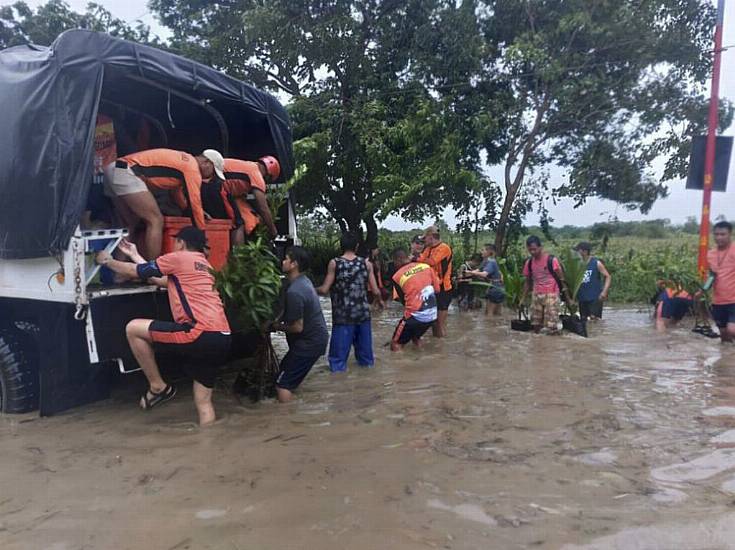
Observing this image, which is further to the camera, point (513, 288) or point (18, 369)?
point (513, 288)

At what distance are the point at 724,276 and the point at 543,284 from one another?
2000mm

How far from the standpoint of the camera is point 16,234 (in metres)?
4.12

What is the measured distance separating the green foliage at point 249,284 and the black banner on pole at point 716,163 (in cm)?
684

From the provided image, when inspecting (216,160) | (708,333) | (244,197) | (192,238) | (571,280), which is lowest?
(708,333)

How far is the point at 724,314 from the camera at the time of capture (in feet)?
22.1

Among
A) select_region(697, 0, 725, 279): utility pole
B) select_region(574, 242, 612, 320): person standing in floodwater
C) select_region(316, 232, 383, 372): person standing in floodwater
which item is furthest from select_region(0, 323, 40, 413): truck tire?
select_region(697, 0, 725, 279): utility pole

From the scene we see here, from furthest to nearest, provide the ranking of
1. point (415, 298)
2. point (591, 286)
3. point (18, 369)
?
point (591, 286), point (415, 298), point (18, 369)

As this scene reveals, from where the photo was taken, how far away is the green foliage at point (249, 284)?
442 cm

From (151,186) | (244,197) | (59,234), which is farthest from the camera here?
(244,197)

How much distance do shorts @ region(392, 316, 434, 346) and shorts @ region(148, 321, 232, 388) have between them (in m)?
2.89

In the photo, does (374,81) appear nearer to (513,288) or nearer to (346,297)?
(513,288)

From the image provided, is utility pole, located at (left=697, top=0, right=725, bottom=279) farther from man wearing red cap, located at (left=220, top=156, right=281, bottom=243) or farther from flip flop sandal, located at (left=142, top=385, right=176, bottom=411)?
flip flop sandal, located at (left=142, top=385, right=176, bottom=411)

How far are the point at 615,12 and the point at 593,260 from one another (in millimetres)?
5540

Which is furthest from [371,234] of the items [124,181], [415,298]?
[124,181]
